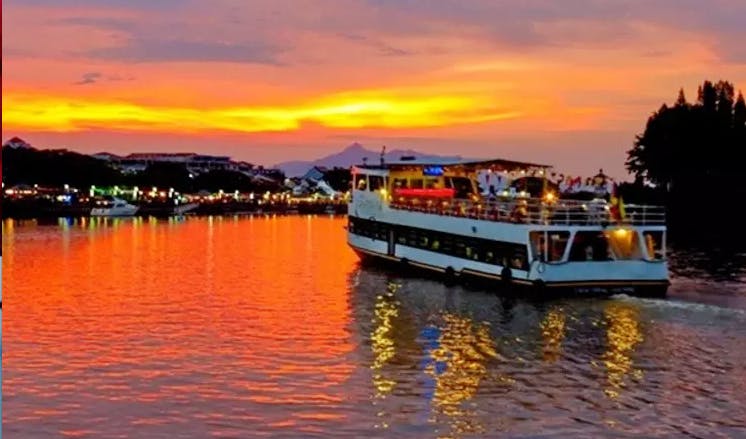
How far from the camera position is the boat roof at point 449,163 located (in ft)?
176

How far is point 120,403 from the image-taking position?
22.4m

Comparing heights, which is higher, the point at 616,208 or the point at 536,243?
the point at 616,208

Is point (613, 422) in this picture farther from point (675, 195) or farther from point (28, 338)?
point (675, 195)

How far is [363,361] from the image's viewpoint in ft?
90.9

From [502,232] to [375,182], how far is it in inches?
674

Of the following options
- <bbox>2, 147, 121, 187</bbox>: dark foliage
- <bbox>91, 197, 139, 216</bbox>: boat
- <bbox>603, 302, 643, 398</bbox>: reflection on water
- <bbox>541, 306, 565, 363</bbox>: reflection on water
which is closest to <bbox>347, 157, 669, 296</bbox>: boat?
<bbox>603, 302, 643, 398</bbox>: reflection on water

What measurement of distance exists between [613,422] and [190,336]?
16169 mm

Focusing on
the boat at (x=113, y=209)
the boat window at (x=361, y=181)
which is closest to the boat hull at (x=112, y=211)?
the boat at (x=113, y=209)

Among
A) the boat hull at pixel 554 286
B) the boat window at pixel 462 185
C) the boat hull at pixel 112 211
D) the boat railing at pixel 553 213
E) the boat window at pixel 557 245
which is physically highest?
the boat window at pixel 462 185

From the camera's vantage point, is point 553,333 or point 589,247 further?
point 589,247

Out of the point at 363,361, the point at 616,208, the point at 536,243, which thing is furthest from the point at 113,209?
the point at 363,361

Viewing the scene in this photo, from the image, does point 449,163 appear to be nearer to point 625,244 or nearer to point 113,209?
point 625,244

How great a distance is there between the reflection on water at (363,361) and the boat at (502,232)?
150 centimetres

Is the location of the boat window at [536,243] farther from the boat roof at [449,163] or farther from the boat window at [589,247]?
the boat roof at [449,163]
